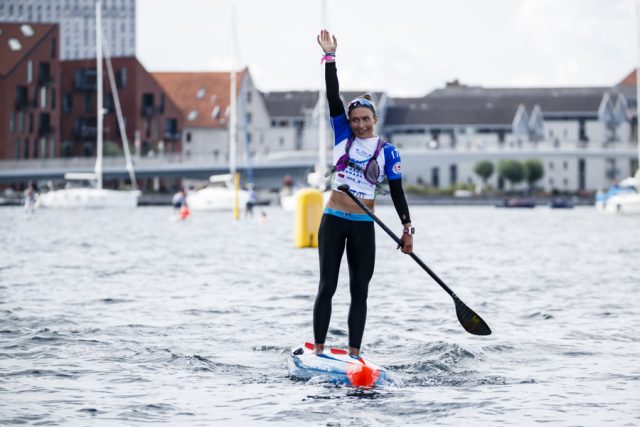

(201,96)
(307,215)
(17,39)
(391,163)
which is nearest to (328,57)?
(391,163)

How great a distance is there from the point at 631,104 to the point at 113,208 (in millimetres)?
106687

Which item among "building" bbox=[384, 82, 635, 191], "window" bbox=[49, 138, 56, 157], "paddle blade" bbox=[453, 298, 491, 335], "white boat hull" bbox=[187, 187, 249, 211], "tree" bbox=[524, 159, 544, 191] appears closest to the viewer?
"paddle blade" bbox=[453, 298, 491, 335]

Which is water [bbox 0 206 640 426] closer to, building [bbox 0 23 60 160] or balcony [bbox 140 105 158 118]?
building [bbox 0 23 60 160]

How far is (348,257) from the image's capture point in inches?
407

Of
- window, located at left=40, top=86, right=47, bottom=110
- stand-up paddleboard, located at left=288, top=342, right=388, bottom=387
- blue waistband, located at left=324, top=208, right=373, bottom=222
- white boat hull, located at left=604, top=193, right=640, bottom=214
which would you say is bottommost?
white boat hull, located at left=604, top=193, right=640, bottom=214

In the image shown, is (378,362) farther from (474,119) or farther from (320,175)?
(474,119)

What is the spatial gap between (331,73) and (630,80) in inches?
7499

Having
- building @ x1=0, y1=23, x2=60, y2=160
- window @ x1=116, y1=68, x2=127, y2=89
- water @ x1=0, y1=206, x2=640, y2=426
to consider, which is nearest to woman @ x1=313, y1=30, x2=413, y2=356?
water @ x1=0, y1=206, x2=640, y2=426

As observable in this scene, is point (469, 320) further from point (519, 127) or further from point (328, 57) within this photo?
point (519, 127)

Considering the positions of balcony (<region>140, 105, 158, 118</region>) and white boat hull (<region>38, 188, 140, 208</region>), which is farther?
balcony (<region>140, 105, 158, 118</region>)

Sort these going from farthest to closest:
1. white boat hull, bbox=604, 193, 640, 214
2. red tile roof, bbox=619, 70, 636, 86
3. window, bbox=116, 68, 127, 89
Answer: red tile roof, bbox=619, 70, 636, 86 → window, bbox=116, 68, 127, 89 → white boat hull, bbox=604, 193, 640, 214

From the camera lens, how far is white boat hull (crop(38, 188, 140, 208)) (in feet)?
279

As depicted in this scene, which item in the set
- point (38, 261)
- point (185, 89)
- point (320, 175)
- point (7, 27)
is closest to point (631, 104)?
point (185, 89)

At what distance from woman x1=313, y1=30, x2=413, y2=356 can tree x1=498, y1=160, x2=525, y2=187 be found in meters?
129
